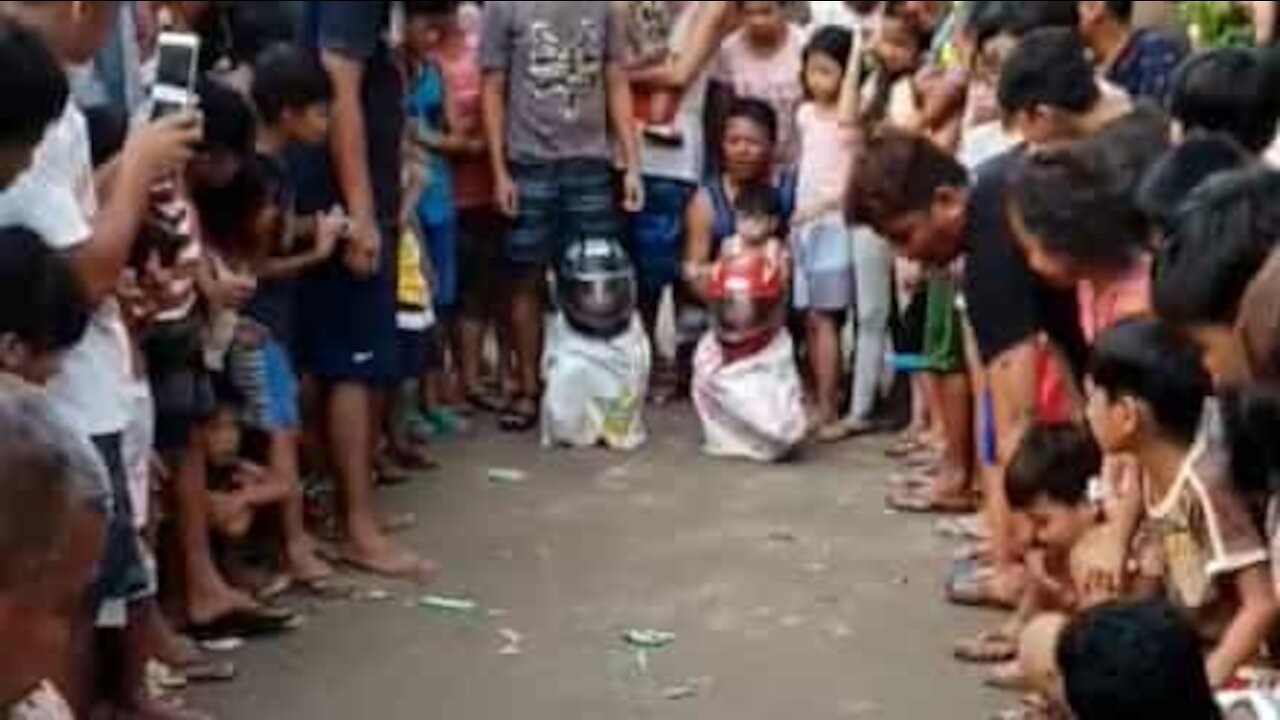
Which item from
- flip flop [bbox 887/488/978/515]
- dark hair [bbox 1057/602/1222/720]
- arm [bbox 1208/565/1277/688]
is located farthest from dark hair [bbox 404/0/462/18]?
dark hair [bbox 1057/602/1222/720]

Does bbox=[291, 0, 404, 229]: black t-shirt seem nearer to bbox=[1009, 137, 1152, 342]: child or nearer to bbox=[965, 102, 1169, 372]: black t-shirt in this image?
bbox=[965, 102, 1169, 372]: black t-shirt

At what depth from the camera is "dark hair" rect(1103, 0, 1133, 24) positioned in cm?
716

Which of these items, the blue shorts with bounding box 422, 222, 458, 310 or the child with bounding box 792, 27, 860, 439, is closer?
the blue shorts with bounding box 422, 222, 458, 310

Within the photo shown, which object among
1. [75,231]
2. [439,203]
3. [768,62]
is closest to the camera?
[75,231]

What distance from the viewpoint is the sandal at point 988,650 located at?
5.78 meters

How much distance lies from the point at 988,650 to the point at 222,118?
1985 millimetres

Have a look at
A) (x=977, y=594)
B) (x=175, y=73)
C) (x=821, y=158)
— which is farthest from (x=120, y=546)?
(x=821, y=158)

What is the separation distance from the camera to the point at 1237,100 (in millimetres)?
5414

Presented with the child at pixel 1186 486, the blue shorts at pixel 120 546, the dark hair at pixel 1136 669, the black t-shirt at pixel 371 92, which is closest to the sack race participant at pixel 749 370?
the black t-shirt at pixel 371 92

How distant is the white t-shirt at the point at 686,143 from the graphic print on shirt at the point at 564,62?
422 mm

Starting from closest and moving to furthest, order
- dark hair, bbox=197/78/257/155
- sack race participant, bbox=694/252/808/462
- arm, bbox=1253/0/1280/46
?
dark hair, bbox=197/78/257/155, arm, bbox=1253/0/1280/46, sack race participant, bbox=694/252/808/462

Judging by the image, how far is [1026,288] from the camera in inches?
232

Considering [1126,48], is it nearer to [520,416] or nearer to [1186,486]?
[520,416]

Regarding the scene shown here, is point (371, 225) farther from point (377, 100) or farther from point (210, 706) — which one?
point (210, 706)
